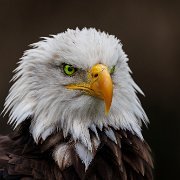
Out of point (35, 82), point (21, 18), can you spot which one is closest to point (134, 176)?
point (35, 82)

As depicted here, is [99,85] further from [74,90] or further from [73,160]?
[73,160]

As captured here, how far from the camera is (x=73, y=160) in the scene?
5.25 meters

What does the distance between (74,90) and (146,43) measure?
4.67 meters

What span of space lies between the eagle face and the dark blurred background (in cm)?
418

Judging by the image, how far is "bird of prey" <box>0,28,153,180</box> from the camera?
523 centimetres

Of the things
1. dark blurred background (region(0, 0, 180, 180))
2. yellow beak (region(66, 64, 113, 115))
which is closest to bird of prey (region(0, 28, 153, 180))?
yellow beak (region(66, 64, 113, 115))

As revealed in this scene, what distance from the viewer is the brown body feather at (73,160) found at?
5.16 metres

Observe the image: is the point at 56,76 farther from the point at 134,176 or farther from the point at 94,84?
the point at 134,176

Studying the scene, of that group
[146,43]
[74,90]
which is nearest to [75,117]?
[74,90]

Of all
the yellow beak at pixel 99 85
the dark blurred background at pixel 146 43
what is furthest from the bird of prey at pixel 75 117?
the dark blurred background at pixel 146 43

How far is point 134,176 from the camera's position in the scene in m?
5.43

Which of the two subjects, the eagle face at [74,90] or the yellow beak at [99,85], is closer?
the yellow beak at [99,85]

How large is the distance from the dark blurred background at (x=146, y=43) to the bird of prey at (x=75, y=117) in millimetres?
4180

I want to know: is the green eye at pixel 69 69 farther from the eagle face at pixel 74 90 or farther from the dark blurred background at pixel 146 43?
the dark blurred background at pixel 146 43
